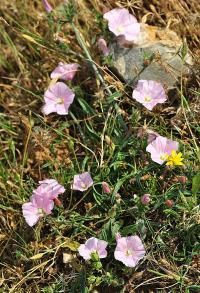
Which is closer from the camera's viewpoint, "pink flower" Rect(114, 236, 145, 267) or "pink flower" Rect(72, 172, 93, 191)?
"pink flower" Rect(114, 236, 145, 267)

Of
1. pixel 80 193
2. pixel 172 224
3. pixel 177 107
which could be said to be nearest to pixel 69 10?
pixel 177 107

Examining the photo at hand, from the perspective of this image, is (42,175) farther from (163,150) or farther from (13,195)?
(163,150)

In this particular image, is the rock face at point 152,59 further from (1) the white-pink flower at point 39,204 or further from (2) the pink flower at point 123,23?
(1) the white-pink flower at point 39,204

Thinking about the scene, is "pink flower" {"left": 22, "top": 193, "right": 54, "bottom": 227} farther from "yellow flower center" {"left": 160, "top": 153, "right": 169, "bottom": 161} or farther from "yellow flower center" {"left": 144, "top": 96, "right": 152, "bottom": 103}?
"yellow flower center" {"left": 144, "top": 96, "right": 152, "bottom": 103}

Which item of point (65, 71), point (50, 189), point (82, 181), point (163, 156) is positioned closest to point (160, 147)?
point (163, 156)

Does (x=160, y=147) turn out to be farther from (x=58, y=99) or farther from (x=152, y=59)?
(x=58, y=99)

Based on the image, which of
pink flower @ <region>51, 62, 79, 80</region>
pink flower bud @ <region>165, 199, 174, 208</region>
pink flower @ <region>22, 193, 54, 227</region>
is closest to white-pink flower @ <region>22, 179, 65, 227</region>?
pink flower @ <region>22, 193, 54, 227</region>
